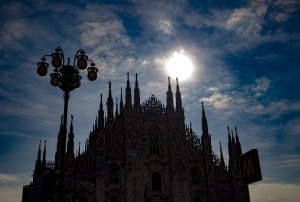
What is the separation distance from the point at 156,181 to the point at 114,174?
19.3 feet

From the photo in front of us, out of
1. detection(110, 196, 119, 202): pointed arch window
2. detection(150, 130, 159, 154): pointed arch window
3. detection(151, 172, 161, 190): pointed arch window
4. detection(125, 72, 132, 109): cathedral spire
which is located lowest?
detection(110, 196, 119, 202): pointed arch window

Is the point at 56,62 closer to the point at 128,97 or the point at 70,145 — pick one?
the point at 70,145

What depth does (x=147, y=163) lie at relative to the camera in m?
39.8

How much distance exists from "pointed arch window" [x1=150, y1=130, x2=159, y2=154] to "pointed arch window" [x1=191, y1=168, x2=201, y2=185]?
19.5ft

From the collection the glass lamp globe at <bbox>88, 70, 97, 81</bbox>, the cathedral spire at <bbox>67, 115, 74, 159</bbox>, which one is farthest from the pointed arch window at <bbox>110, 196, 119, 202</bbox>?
the glass lamp globe at <bbox>88, 70, 97, 81</bbox>

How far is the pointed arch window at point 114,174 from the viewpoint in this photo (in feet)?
125

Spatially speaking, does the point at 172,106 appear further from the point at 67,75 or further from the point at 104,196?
the point at 67,75

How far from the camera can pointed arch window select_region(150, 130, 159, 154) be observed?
136 feet

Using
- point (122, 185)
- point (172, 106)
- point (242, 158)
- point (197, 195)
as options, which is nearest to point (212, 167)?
point (197, 195)

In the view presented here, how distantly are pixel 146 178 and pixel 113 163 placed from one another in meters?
4.82

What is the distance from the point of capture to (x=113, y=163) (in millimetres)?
38469

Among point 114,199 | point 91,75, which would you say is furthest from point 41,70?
point 114,199

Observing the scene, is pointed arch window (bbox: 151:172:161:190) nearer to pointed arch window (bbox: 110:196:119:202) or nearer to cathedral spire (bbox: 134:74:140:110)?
pointed arch window (bbox: 110:196:119:202)

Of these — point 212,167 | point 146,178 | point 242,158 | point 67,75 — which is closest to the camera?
point 242,158
